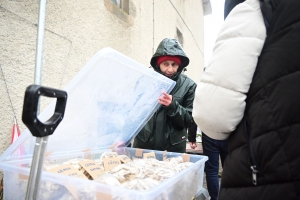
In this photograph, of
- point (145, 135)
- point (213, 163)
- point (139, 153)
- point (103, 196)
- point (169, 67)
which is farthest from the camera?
point (213, 163)

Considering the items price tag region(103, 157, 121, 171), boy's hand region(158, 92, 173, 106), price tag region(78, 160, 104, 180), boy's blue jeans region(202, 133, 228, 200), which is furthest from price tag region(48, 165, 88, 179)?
boy's blue jeans region(202, 133, 228, 200)

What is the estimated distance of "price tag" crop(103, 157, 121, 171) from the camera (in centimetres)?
96

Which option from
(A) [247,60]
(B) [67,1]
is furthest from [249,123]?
(B) [67,1]

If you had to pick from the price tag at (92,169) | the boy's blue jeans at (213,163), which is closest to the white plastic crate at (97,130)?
the price tag at (92,169)

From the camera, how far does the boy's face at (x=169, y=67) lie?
169cm

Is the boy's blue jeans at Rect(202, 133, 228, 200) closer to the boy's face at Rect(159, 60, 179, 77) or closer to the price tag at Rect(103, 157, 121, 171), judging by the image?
the boy's face at Rect(159, 60, 179, 77)

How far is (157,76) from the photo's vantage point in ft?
3.53

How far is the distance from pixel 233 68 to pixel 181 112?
83 cm

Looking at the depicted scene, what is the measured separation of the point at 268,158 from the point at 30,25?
1.67 meters

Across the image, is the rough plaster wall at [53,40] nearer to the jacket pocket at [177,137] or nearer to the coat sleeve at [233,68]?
the jacket pocket at [177,137]

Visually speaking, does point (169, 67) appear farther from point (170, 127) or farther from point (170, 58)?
point (170, 127)

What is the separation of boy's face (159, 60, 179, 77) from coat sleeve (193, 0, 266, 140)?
3.20ft

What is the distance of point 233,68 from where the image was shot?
2.20 feet

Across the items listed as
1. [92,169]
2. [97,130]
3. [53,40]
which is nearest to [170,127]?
[97,130]
